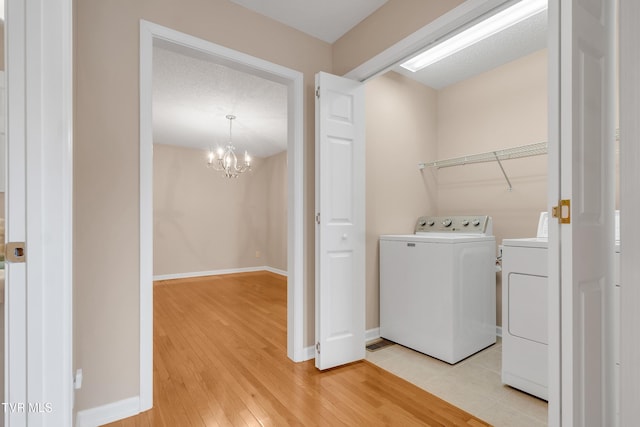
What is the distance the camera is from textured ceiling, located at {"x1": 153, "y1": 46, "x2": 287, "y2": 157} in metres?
2.85

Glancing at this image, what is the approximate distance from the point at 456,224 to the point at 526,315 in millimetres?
1187

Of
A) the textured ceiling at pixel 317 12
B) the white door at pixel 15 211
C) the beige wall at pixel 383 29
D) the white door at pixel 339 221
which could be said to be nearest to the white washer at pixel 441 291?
the white door at pixel 339 221

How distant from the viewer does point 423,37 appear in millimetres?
1812

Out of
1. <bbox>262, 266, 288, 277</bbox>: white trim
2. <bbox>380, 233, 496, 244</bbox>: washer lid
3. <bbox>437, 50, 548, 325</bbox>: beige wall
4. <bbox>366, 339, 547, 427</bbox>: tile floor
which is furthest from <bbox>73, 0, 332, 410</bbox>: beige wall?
<bbox>262, 266, 288, 277</bbox>: white trim

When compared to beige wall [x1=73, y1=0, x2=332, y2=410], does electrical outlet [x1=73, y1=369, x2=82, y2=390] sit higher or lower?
lower

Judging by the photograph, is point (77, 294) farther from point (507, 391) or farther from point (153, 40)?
point (507, 391)

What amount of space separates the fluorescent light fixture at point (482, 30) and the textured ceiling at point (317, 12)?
1.77ft

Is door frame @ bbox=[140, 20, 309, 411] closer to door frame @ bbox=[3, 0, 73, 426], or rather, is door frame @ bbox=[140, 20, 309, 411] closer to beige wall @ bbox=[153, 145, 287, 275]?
door frame @ bbox=[3, 0, 73, 426]

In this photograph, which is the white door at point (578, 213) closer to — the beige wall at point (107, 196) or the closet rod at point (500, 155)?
the closet rod at point (500, 155)

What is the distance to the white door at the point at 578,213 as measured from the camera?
0.98 m

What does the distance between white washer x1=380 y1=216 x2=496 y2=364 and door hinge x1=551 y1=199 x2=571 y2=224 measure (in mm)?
1229

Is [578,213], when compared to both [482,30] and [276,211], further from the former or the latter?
[276,211]

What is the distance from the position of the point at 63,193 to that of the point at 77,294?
0.88m

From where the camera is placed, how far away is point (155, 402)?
1717mm
